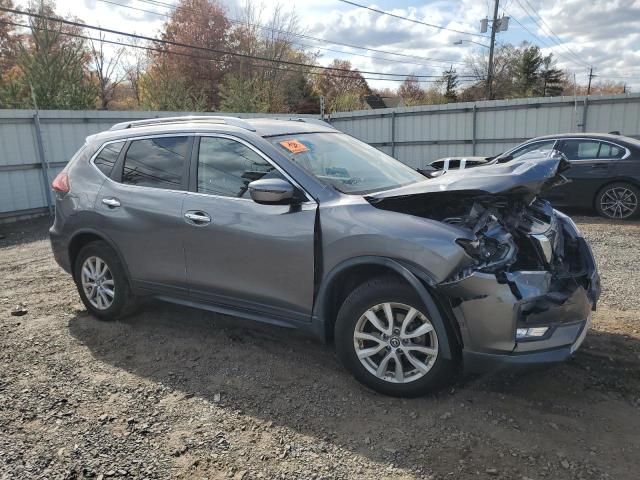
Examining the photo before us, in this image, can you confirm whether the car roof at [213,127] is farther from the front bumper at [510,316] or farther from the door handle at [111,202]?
the front bumper at [510,316]

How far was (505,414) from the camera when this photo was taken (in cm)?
302

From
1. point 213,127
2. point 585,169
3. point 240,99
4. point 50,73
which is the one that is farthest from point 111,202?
point 240,99

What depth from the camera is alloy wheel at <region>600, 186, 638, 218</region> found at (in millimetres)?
8992

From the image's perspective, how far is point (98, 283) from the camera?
15.3 ft

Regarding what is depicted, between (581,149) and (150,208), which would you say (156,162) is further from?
(581,149)

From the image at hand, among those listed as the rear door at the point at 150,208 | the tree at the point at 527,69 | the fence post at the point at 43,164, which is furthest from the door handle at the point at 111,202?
the tree at the point at 527,69

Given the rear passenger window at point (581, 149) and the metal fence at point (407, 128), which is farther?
the metal fence at point (407, 128)

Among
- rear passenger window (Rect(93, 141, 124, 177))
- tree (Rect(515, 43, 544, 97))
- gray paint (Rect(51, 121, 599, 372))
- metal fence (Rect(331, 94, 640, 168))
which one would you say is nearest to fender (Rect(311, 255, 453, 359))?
gray paint (Rect(51, 121, 599, 372))

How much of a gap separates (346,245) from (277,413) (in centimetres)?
112

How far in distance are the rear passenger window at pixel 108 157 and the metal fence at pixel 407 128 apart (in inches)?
293

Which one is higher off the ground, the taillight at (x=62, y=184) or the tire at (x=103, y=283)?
the taillight at (x=62, y=184)

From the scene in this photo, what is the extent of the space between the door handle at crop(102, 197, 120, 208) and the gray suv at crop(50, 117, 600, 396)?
0.05 feet

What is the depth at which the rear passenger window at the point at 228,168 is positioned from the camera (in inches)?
146

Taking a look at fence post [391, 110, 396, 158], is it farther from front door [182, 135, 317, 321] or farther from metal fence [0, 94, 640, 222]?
front door [182, 135, 317, 321]
